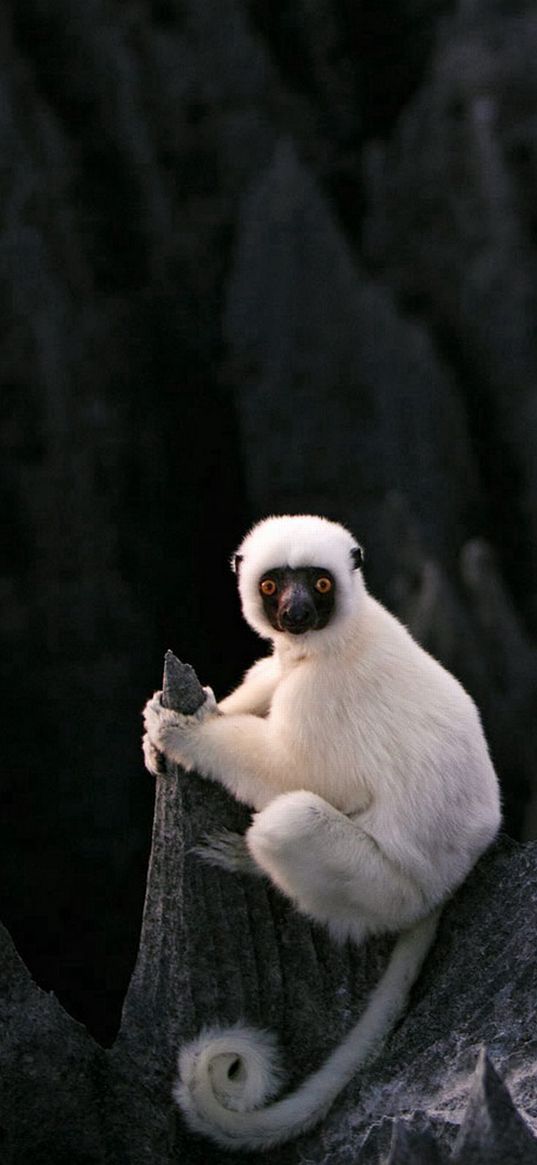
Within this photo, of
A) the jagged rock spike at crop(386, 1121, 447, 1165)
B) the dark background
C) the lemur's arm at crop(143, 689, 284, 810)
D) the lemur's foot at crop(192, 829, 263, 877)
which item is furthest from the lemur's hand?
the dark background

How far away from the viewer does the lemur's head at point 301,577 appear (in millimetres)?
2010

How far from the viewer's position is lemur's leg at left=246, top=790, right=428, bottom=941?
6.04 ft

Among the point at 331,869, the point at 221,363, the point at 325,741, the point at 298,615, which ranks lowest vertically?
the point at 331,869

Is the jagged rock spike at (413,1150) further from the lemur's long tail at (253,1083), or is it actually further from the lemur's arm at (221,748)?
the lemur's arm at (221,748)

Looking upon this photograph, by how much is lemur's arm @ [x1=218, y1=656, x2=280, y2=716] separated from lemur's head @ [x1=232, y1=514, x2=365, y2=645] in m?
0.11

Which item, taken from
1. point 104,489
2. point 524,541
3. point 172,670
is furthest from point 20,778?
point 172,670

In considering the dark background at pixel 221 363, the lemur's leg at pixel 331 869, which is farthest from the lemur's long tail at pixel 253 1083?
the dark background at pixel 221 363

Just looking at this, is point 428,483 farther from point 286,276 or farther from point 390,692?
point 390,692

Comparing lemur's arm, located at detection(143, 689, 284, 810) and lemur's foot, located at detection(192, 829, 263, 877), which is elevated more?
lemur's arm, located at detection(143, 689, 284, 810)

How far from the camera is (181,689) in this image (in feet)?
6.54

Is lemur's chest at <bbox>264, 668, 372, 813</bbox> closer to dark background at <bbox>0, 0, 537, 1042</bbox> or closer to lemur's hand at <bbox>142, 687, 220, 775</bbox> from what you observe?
lemur's hand at <bbox>142, 687, 220, 775</bbox>

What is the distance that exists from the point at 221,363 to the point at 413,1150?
11.9ft

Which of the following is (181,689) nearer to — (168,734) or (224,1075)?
(168,734)

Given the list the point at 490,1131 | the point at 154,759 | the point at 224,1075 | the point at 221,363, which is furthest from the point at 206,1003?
the point at 221,363
